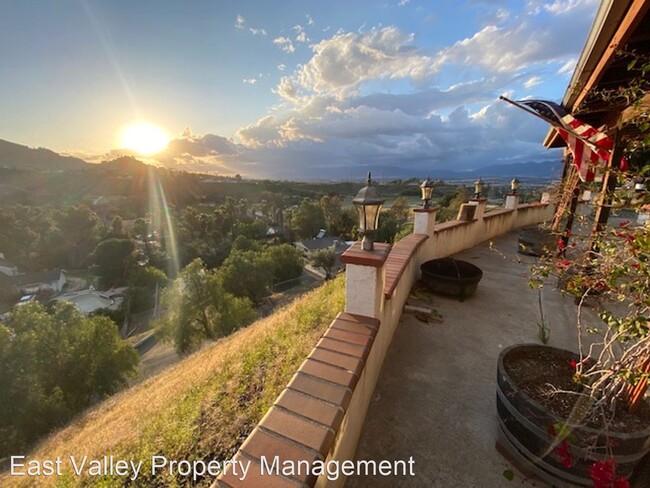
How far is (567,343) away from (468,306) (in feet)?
3.53

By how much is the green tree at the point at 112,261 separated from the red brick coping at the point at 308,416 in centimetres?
3733

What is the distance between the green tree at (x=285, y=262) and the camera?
27.8 meters

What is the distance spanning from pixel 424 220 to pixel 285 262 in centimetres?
2441

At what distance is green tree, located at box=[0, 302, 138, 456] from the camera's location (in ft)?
29.2

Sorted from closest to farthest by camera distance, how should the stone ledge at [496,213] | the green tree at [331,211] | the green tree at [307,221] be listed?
the stone ledge at [496,213] → the green tree at [307,221] → the green tree at [331,211]

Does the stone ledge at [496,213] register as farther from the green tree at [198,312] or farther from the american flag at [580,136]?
the green tree at [198,312]

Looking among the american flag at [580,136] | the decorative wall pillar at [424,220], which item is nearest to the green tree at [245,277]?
the decorative wall pillar at [424,220]

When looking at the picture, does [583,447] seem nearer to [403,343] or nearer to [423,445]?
[423,445]

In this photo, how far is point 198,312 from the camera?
602 inches

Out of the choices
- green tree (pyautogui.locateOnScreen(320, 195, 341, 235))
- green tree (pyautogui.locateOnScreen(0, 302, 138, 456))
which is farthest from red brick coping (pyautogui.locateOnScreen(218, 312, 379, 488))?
green tree (pyautogui.locateOnScreen(320, 195, 341, 235))

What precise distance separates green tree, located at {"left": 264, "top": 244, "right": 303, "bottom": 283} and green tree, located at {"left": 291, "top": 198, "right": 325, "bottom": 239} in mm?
15794

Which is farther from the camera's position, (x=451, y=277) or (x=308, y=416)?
(x=451, y=277)

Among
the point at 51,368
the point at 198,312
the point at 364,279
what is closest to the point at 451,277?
the point at 364,279

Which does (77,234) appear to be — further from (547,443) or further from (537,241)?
(547,443)
